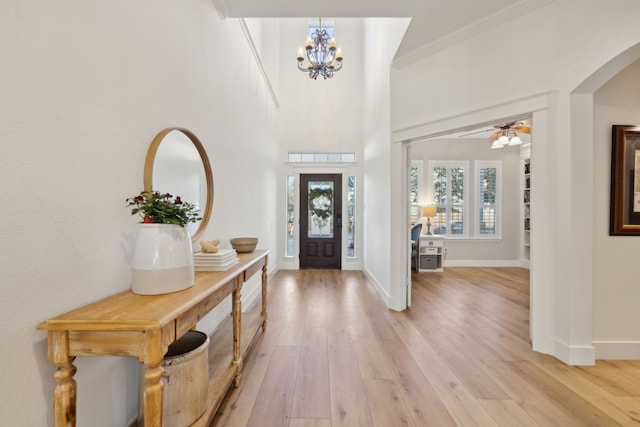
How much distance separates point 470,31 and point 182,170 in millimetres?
3131

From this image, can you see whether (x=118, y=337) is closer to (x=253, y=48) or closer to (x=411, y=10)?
(x=411, y=10)

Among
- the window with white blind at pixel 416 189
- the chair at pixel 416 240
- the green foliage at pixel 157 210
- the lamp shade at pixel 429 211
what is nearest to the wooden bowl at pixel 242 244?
the green foliage at pixel 157 210

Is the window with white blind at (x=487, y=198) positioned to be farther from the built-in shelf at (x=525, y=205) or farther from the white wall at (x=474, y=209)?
the built-in shelf at (x=525, y=205)

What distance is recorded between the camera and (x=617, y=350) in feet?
7.78

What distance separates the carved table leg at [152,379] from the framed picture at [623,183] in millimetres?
3355

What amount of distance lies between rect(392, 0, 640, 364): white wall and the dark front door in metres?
3.63

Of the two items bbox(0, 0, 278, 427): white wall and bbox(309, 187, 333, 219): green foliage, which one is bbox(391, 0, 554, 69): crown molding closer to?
bbox(0, 0, 278, 427): white wall

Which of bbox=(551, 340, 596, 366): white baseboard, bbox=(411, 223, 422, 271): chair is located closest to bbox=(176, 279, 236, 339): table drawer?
bbox=(551, 340, 596, 366): white baseboard

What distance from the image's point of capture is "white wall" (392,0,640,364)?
2.21 meters

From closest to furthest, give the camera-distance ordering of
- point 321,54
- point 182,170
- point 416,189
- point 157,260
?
point 157,260, point 182,170, point 321,54, point 416,189

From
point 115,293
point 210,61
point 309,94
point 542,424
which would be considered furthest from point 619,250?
point 309,94

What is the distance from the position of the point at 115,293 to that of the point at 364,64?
5981 millimetres

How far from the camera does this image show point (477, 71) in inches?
114

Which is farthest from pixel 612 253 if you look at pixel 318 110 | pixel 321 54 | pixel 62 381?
pixel 318 110
